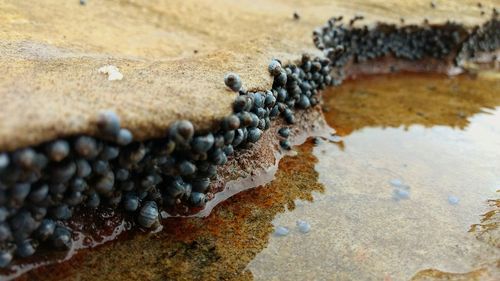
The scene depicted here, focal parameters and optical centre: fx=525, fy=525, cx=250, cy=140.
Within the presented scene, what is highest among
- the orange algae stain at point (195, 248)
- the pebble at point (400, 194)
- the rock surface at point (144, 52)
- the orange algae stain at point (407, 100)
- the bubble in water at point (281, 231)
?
the rock surface at point (144, 52)

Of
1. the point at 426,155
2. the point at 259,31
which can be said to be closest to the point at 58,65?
the point at 259,31

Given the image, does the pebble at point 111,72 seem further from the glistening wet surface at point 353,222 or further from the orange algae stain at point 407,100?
the orange algae stain at point 407,100

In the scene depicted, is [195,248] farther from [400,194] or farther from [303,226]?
[400,194]

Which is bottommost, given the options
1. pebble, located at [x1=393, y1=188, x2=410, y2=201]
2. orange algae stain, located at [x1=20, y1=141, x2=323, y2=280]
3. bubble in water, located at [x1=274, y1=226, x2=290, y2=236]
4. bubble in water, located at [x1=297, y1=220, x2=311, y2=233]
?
orange algae stain, located at [x1=20, y1=141, x2=323, y2=280]

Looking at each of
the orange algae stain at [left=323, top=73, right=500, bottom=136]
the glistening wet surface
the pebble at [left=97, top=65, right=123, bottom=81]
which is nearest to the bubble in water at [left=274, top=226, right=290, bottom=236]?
the glistening wet surface

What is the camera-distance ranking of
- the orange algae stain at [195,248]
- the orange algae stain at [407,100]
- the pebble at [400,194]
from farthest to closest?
the orange algae stain at [407,100] → the pebble at [400,194] → the orange algae stain at [195,248]

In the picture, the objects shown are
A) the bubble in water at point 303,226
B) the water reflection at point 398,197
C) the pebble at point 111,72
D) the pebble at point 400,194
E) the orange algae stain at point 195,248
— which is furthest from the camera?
the pebble at point 400,194

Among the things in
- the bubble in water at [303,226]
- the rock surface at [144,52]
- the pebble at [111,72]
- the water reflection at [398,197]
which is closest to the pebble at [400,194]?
the water reflection at [398,197]

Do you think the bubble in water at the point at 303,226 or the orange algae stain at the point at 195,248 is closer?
the orange algae stain at the point at 195,248

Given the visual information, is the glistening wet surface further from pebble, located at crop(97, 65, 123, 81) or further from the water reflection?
pebble, located at crop(97, 65, 123, 81)
